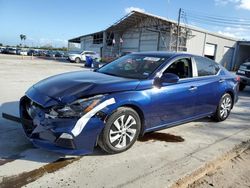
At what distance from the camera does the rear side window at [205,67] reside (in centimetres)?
534

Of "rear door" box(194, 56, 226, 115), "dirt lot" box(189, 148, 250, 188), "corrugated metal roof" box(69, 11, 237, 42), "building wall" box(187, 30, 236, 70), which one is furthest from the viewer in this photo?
"building wall" box(187, 30, 236, 70)

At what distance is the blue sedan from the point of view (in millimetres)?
3428

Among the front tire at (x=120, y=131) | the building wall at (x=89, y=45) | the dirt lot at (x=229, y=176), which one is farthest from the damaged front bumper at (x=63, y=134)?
the building wall at (x=89, y=45)

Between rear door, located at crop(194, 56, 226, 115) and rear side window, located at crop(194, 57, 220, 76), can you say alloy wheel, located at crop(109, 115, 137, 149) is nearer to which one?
rear door, located at crop(194, 56, 226, 115)

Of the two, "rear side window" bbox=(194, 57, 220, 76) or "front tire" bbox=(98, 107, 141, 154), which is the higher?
"rear side window" bbox=(194, 57, 220, 76)

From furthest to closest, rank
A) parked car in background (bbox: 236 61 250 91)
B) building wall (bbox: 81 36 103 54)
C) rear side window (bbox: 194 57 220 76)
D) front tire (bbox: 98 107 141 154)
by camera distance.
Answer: building wall (bbox: 81 36 103 54)
parked car in background (bbox: 236 61 250 91)
rear side window (bbox: 194 57 220 76)
front tire (bbox: 98 107 141 154)

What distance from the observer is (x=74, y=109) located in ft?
11.3

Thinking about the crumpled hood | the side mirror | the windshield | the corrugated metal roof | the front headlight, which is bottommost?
the front headlight

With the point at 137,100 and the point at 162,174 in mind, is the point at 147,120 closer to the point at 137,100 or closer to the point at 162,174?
Answer: the point at 137,100

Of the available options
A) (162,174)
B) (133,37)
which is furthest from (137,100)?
(133,37)

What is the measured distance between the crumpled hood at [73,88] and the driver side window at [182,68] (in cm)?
98

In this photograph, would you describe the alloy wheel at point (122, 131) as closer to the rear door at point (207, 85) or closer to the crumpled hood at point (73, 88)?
the crumpled hood at point (73, 88)

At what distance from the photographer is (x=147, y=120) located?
13.7 feet

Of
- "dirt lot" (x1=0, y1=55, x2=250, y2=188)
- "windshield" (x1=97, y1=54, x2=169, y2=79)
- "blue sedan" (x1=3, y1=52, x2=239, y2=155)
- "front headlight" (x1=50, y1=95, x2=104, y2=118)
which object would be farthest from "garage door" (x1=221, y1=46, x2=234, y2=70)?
"front headlight" (x1=50, y1=95, x2=104, y2=118)
